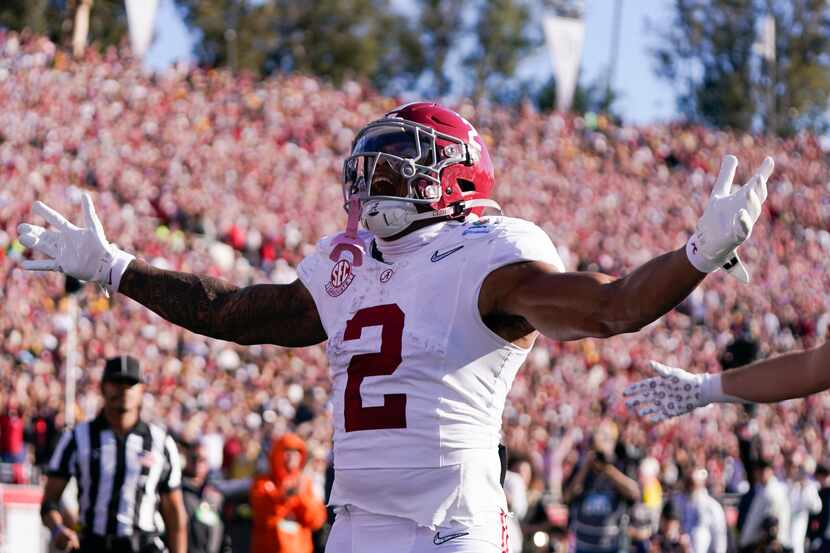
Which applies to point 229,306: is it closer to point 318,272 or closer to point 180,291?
point 180,291

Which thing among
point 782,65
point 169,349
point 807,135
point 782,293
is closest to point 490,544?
point 169,349

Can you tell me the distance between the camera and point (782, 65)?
51.3m

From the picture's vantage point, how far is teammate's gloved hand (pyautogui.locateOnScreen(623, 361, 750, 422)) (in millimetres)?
3842

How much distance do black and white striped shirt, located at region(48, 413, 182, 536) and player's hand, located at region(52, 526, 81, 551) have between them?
134 mm

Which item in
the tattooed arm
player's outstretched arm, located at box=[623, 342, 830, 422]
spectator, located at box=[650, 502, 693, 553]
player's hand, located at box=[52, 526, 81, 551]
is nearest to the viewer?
player's outstretched arm, located at box=[623, 342, 830, 422]

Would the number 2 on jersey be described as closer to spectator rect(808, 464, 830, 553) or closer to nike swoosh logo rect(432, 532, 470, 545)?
nike swoosh logo rect(432, 532, 470, 545)

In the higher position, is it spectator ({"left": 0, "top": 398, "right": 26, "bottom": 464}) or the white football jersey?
spectator ({"left": 0, "top": 398, "right": 26, "bottom": 464})

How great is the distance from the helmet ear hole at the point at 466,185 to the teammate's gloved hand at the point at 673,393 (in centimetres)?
66

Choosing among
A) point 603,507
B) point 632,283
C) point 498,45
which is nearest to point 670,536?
point 603,507

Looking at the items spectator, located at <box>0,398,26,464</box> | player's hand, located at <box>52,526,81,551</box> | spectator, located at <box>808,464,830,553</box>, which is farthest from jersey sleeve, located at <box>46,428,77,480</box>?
spectator, located at <box>0,398,26,464</box>

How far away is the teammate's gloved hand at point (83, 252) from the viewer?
13.9 feet

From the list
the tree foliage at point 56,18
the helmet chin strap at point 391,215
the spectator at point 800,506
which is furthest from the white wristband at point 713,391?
the tree foliage at point 56,18

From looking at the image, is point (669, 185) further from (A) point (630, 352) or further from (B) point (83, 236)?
(B) point (83, 236)

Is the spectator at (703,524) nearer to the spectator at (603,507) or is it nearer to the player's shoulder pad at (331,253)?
the spectator at (603,507)
